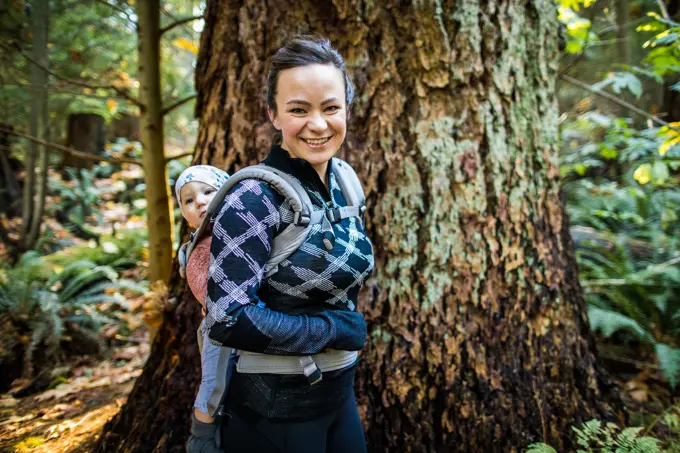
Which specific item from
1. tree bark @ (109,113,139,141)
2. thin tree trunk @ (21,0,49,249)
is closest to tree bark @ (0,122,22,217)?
thin tree trunk @ (21,0,49,249)

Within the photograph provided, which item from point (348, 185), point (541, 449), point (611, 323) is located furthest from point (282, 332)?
point (611, 323)

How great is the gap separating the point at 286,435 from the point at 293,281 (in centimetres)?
62

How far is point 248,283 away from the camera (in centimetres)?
138

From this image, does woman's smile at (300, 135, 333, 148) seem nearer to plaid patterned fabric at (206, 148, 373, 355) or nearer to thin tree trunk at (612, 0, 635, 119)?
plaid patterned fabric at (206, 148, 373, 355)

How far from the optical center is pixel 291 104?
1.56 m

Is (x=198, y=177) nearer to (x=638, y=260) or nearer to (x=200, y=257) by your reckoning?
(x=200, y=257)

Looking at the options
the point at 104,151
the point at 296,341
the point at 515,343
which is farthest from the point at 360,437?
the point at 104,151

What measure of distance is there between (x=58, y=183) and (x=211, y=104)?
8872mm

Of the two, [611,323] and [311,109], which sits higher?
[311,109]

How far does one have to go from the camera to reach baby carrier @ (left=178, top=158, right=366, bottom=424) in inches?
57.7

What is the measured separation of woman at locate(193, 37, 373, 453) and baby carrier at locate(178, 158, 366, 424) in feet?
0.09

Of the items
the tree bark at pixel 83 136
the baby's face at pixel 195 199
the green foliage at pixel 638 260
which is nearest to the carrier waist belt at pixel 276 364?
the baby's face at pixel 195 199

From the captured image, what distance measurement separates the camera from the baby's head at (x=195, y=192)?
171cm

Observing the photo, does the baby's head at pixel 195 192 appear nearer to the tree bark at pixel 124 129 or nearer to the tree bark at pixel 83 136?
the tree bark at pixel 83 136
